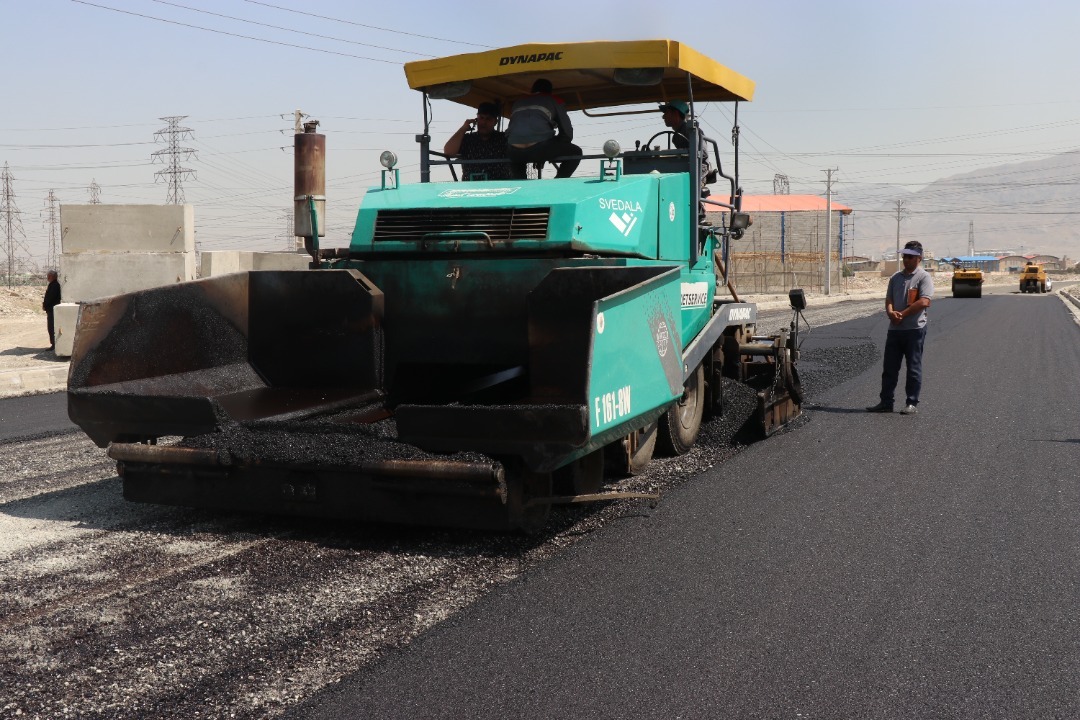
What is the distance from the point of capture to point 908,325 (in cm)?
989

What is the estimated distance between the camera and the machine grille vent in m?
5.73

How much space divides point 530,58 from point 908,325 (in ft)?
16.2

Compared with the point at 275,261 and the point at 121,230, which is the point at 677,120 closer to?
the point at 121,230

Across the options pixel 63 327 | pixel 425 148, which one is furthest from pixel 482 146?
pixel 63 327

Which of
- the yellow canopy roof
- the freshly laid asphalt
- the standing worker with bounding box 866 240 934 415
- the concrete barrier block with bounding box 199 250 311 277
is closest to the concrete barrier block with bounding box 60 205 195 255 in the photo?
the concrete barrier block with bounding box 199 250 311 277

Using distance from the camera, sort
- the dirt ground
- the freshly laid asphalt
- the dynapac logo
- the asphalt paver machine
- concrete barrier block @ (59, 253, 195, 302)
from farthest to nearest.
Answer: concrete barrier block @ (59, 253, 195, 302) < the dirt ground < the dynapac logo < the asphalt paver machine < the freshly laid asphalt

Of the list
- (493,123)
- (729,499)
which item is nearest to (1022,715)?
(729,499)

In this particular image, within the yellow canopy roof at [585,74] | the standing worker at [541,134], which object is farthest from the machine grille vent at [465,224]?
the yellow canopy roof at [585,74]

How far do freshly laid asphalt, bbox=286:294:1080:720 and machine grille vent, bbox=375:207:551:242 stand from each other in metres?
1.69

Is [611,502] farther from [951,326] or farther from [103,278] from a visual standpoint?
[951,326]

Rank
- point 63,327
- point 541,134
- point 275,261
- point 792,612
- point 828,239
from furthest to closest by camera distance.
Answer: point 828,239 → point 275,261 → point 63,327 → point 541,134 → point 792,612

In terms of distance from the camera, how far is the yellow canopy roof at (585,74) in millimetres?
6691

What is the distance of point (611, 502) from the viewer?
587 centimetres

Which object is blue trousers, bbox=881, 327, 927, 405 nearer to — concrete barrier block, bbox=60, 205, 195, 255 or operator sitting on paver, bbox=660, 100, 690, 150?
operator sitting on paver, bbox=660, 100, 690, 150
